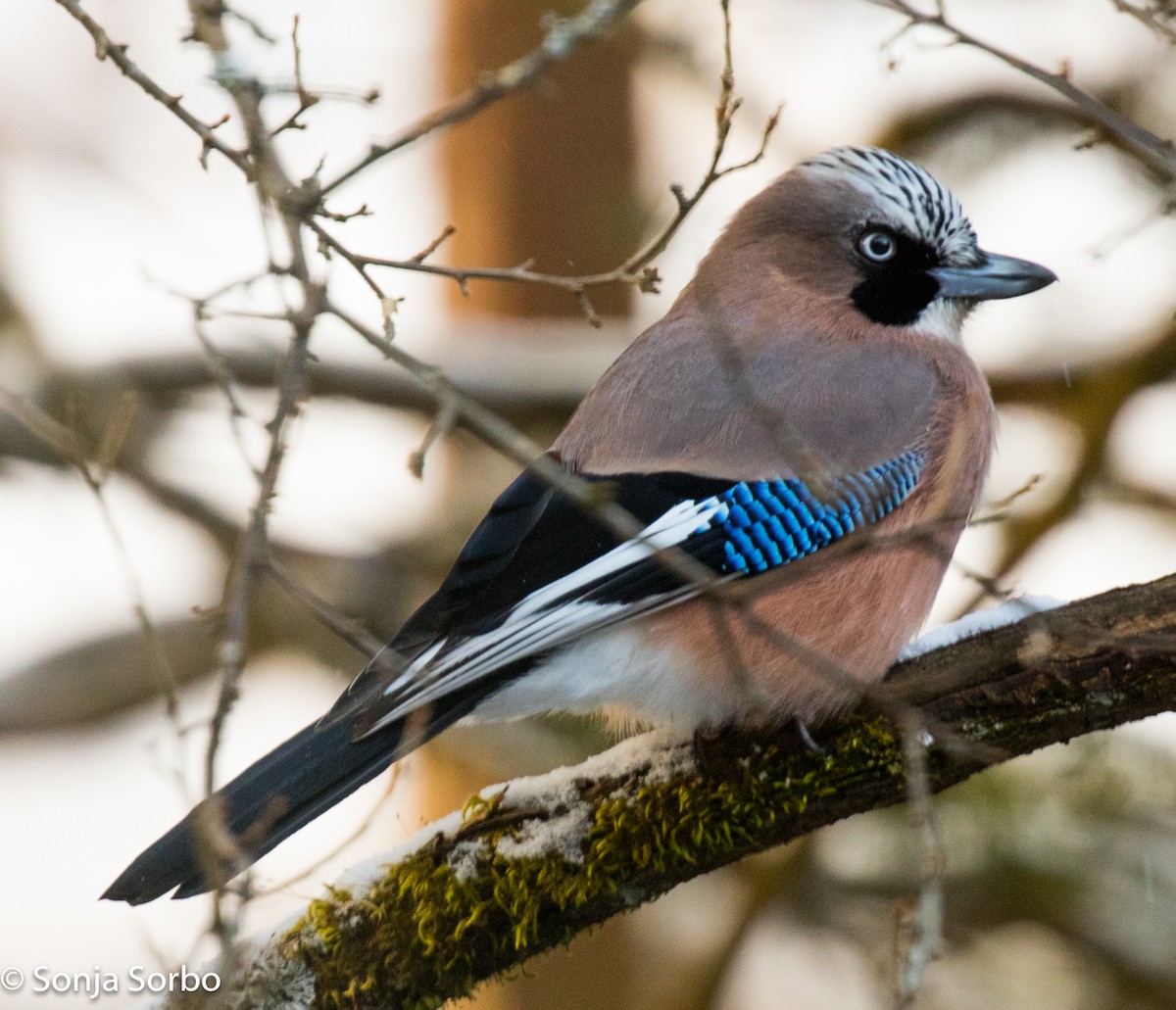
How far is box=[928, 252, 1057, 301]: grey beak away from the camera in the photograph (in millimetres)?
4551

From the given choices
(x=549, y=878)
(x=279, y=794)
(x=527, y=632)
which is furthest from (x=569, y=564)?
(x=279, y=794)

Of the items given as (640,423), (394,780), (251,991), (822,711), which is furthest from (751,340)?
(251,991)

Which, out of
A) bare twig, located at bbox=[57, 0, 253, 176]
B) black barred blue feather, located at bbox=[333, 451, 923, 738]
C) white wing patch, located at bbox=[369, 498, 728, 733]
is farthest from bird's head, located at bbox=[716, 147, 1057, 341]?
bare twig, located at bbox=[57, 0, 253, 176]

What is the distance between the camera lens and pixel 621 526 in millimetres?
2281

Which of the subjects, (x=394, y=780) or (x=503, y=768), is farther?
(x=503, y=768)

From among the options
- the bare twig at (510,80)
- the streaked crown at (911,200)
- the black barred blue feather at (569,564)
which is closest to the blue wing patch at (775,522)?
the black barred blue feather at (569,564)

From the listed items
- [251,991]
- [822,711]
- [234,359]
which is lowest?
[251,991]

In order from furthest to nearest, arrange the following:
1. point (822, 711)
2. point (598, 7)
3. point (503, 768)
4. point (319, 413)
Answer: point (319, 413)
point (503, 768)
point (822, 711)
point (598, 7)

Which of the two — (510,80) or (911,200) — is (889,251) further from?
(510,80)

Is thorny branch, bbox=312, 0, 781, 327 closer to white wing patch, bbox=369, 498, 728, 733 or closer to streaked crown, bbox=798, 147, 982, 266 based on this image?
white wing patch, bbox=369, 498, 728, 733

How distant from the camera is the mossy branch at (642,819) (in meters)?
3.37

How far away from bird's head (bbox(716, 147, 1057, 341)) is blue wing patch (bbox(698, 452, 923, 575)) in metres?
0.94

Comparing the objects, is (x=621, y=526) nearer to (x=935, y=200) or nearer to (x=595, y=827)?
(x=595, y=827)

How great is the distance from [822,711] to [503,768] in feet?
10.3
